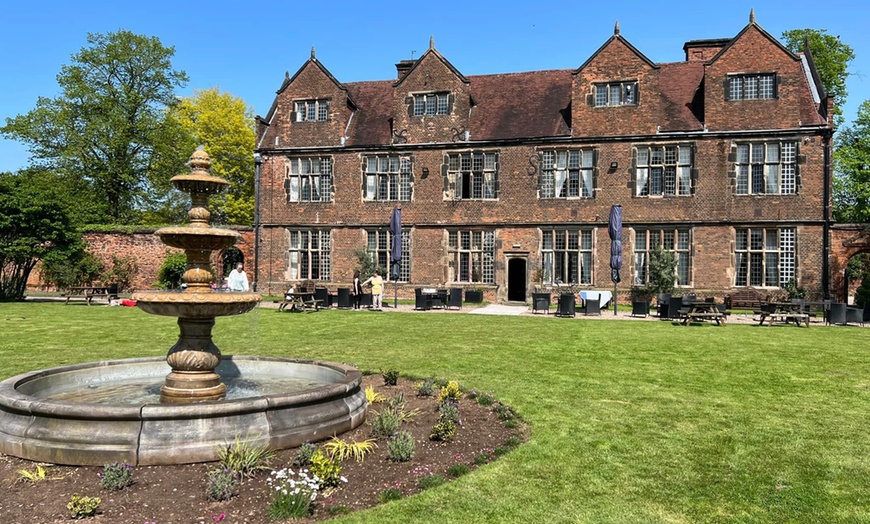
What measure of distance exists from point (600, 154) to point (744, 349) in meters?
15.8

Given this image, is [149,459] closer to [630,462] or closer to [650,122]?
[630,462]

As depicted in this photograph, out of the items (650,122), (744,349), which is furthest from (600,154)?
(744,349)

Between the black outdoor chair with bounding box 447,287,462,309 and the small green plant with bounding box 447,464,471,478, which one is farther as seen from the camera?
the black outdoor chair with bounding box 447,287,462,309

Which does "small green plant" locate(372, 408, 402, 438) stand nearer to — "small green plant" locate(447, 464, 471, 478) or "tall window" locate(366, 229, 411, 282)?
"small green plant" locate(447, 464, 471, 478)

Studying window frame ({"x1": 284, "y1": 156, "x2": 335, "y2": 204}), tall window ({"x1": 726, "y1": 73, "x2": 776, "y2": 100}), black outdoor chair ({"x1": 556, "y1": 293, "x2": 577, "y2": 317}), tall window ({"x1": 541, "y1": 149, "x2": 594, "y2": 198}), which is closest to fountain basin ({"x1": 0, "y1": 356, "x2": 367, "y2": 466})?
black outdoor chair ({"x1": 556, "y1": 293, "x2": 577, "y2": 317})

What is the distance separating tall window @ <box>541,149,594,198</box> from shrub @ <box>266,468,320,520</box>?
82.8ft

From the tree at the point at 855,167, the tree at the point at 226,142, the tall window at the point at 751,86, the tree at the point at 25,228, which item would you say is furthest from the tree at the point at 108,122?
the tree at the point at 855,167

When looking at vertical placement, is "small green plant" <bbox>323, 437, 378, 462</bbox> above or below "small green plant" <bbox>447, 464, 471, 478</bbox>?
above

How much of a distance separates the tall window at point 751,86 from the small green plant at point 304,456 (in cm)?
2686

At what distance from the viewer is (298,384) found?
8711mm

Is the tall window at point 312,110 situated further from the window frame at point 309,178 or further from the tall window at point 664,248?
the tall window at point 664,248

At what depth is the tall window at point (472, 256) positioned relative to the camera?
98.0 feet

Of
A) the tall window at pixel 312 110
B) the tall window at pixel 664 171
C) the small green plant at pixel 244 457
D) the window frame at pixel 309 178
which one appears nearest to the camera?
the small green plant at pixel 244 457

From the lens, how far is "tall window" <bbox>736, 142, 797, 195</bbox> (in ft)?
87.2
